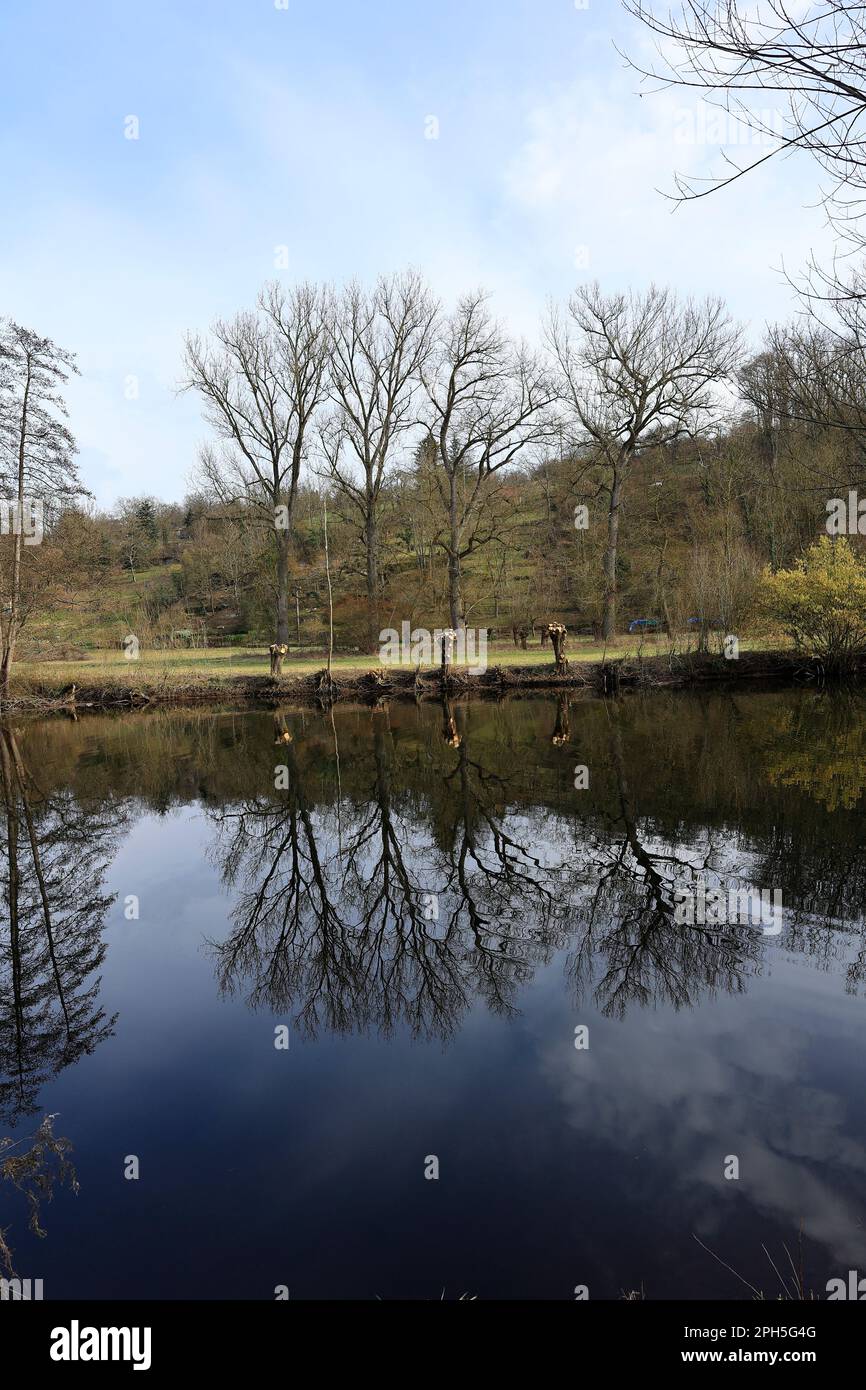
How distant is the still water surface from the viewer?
13.5ft

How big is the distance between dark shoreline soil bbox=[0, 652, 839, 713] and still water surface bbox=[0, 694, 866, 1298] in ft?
51.7

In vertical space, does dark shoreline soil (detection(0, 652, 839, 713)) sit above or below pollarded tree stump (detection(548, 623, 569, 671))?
A: below

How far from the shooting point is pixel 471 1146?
16.0 feet

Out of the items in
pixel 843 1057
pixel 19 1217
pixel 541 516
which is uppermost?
pixel 541 516

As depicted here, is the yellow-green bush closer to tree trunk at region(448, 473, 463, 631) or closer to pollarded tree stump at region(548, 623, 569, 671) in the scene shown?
pollarded tree stump at region(548, 623, 569, 671)

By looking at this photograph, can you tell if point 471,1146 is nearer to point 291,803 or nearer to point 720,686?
point 291,803

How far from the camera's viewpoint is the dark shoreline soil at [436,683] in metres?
29.3

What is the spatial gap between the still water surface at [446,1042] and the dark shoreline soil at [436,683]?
620 inches

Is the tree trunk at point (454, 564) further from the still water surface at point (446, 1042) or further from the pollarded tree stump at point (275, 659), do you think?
the still water surface at point (446, 1042)

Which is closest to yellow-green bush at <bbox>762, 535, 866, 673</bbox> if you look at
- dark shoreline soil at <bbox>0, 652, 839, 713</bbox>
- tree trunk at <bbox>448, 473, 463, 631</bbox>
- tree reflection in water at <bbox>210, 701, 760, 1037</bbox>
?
dark shoreline soil at <bbox>0, 652, 839, 713</bbox>

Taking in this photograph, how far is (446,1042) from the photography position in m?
6.22

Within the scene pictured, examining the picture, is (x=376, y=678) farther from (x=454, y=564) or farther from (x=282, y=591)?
(x=282, y=591)
